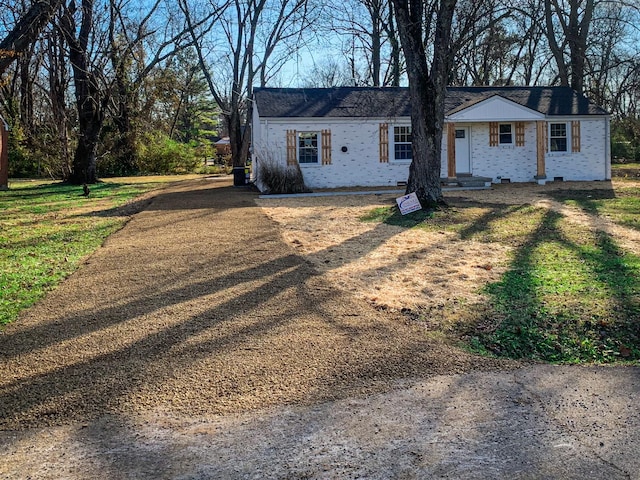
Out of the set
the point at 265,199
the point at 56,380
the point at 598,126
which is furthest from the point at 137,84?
the point at 56,380

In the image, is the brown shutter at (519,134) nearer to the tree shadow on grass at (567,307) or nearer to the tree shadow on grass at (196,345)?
the tree shadow on grass at (567,307)

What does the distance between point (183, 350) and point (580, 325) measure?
336 centimetres

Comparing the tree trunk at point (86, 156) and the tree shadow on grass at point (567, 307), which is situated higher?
the tree trunk at point (86, 156)

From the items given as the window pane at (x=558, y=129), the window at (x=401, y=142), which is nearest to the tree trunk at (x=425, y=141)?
the window at (x=401, y=142)

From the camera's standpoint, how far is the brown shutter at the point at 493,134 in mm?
21719

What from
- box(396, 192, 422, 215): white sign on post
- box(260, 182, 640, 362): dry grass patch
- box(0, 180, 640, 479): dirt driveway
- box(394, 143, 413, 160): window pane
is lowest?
box(0, 180, 640, 479): dirt driveway

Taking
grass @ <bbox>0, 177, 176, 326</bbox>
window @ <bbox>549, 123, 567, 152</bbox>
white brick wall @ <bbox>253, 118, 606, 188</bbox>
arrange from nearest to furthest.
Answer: grass @ <bbox>0, 177, 176, 326</bbox> < white brick wall @ <bbox>253, 118, 606, 188</bbox> < window @ <bbox>549, 123, 567, 152</bbox>

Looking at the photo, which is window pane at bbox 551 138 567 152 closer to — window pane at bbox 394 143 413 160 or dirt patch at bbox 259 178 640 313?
window pane at bbox 394 143 413 160

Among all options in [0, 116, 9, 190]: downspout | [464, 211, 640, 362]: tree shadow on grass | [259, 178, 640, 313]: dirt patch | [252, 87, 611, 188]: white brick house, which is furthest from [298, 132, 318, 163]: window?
[464, 211, 640, 362]: tree shadow on grass

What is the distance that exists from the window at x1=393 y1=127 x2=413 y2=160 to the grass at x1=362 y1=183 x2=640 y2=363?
10525 millimetres

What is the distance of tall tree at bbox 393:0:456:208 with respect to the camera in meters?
12.7

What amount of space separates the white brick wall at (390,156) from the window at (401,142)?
0.71ft

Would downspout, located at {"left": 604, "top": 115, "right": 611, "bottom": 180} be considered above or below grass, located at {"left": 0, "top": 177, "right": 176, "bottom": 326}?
above

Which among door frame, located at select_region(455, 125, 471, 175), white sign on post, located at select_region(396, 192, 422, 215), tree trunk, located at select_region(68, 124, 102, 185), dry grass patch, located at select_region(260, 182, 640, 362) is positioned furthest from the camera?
tree trunk, located at select_region(68, 124, 102, 185)
